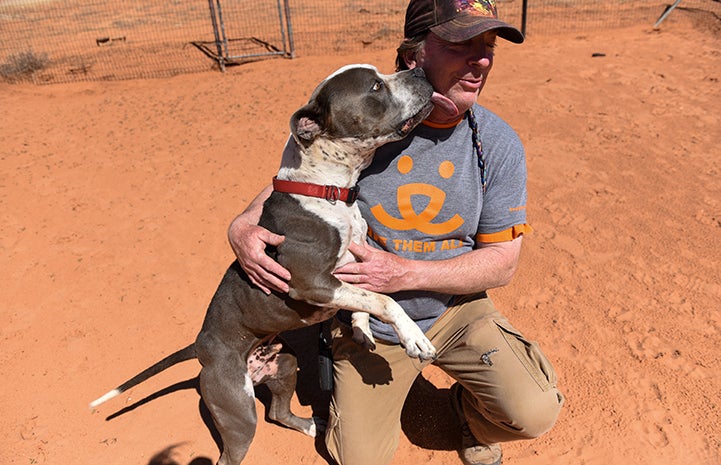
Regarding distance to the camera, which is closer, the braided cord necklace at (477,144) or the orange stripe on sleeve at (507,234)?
the braided cord necklace at (477,144)

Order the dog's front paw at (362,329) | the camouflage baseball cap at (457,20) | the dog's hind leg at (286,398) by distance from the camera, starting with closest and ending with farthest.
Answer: the camouflage baseball cap at (457,20) < the dog's front paw at (362,329) < the dog's hind leg at (286,398)

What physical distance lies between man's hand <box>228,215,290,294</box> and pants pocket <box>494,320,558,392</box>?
1.26m

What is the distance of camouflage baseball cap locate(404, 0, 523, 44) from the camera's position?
2.47 metres

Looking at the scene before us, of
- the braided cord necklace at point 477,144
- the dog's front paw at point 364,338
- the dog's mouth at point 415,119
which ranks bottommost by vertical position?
the dog's front paw at point 364,338

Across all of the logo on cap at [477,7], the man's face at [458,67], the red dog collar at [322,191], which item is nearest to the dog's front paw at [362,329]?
the red dog collar at [322,191]

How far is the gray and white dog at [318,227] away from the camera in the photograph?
2684mm

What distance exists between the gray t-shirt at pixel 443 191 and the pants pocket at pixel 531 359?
563 mm

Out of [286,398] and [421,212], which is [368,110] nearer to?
[421,212]

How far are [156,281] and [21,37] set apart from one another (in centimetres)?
1301

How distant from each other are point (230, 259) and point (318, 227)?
2590 mm

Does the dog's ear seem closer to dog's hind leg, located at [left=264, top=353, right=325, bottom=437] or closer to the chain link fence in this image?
dog's hind leg, located at [left=264, top=353, right=325, bottom=437]

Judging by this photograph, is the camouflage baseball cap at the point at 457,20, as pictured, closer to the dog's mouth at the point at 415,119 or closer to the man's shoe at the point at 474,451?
the dog's mouth at the point at 415,119


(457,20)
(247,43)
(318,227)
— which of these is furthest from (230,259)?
→ (247,43)

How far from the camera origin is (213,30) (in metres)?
13.7
